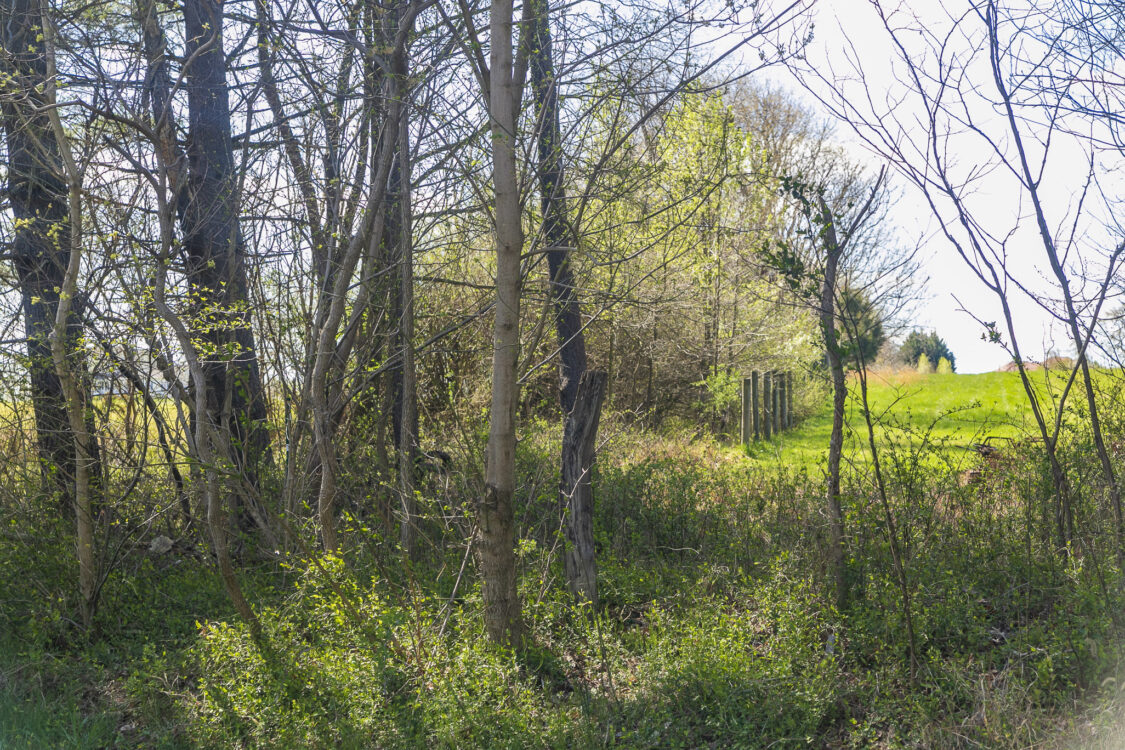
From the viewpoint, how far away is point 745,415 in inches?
579

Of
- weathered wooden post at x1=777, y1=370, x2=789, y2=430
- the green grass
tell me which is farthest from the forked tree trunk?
weathered wooden post at x1=777, y1=370, x2=789, y2=430

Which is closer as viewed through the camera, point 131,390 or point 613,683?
point 613,683

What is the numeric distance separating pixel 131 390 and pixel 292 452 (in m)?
1.61

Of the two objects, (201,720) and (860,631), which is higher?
A: (860,631)

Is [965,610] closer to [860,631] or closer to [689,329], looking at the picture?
[860,631]

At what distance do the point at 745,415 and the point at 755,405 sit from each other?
37 cm

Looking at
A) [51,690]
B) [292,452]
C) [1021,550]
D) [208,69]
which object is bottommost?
[51,690]

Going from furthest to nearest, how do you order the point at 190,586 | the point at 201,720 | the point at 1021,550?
1. the point at 190,586
2. the point at 1021,550
3. the point at 201,720

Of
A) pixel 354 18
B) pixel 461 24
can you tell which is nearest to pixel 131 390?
pixel 354 18

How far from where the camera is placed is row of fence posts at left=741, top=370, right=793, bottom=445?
14656 millimetres

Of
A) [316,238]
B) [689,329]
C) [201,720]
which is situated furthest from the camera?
[689,329]

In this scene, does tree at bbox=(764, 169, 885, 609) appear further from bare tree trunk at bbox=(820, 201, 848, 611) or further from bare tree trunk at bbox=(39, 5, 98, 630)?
bare tree trunk at bbox=(39, 5, 98, 630)

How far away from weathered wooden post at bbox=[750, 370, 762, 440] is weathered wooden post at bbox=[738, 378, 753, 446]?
69 millimetres

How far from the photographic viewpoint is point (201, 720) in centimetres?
529
